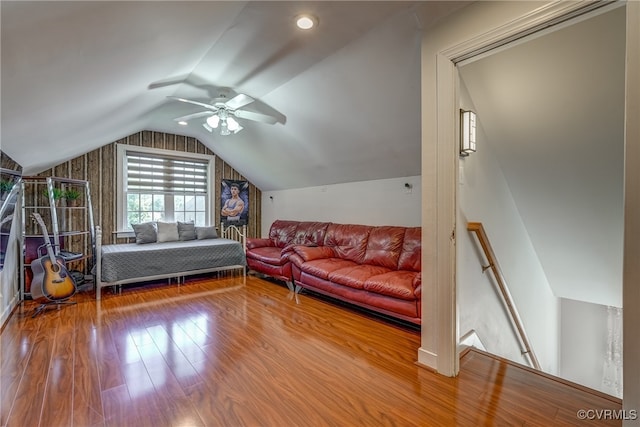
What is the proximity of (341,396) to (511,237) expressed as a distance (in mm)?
2496

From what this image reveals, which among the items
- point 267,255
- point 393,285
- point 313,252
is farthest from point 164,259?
point 393,285

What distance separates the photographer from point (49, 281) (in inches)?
125

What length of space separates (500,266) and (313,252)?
88.2 inches

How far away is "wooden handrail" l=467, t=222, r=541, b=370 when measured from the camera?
2.28 metres

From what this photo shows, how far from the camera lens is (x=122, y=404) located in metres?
1.69

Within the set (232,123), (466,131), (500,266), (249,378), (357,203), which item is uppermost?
(232,123)

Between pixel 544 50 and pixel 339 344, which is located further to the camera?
pixel 339 344

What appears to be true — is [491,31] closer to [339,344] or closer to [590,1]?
[590,1]

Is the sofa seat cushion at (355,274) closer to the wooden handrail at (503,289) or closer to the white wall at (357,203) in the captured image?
the white wall at (357,203)

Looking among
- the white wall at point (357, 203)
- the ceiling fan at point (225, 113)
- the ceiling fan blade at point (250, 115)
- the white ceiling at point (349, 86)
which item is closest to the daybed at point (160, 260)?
the white wall at point (357, 203)

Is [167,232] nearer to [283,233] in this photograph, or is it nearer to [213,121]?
[283,233]

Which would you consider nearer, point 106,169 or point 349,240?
point 349,240

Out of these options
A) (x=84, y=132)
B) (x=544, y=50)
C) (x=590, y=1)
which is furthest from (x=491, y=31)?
(x=84, y=132)

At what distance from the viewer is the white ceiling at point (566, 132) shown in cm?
192
